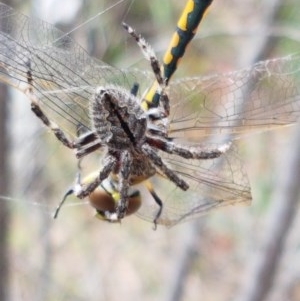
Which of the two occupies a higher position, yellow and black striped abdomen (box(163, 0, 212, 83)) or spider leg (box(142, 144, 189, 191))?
yellow and black striped abdomen (box(163, 0, 212, 83))

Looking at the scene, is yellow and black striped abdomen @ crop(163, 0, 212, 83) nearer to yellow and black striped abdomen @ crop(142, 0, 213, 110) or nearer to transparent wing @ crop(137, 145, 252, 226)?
yellow and black striped abdomen @ crop(142, 0, 213, 110)

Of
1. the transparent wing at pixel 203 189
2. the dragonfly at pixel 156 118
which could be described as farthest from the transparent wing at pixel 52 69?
the transparent wing at pixel 203 189

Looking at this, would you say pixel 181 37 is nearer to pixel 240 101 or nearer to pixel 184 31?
pixel 184 31

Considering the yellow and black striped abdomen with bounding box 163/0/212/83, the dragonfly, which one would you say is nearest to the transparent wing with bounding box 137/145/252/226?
the dragonfly

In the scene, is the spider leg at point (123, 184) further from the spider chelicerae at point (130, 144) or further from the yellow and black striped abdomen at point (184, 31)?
the yellow and black striped abdomen at point (184, 31)

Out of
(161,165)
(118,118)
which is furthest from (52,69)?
(161,165)

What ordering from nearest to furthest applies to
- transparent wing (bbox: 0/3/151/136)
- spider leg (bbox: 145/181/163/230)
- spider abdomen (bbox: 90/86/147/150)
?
transparent wing (bbox: 0/3/151/136) < spider abdomen (bbox: 90/86/147/150) < spider leg (bbox: 145/181/163/230)

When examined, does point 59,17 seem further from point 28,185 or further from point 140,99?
point 28,185

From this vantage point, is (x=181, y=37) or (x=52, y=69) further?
(x=181, y=37)
